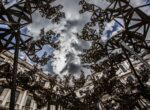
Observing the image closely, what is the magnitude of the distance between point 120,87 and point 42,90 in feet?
23.2

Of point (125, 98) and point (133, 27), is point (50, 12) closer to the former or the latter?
point (133, 27)

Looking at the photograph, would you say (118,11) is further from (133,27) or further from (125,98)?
(125,98)

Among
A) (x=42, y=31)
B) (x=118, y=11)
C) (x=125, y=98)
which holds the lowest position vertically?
(x=125, y=98)

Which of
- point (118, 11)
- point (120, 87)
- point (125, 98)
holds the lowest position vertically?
point (125, 98)

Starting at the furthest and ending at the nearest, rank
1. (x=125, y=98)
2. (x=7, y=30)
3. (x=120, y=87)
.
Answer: (x=120, y=87)
(x=125, y=98)
(x=7, y=30)

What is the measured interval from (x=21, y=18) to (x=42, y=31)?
4212 millimetres

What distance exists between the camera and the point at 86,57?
11602 millimetres

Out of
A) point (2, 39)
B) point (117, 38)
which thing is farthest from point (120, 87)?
point (2, 39)

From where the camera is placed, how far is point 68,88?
1931 centimetres

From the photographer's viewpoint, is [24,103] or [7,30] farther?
[24,103]

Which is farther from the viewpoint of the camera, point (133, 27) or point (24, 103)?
point (24, 103)

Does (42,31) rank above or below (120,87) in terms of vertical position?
above

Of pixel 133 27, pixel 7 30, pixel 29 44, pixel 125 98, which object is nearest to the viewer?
pixel 7 30

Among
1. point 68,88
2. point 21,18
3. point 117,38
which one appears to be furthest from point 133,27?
point 68,88
